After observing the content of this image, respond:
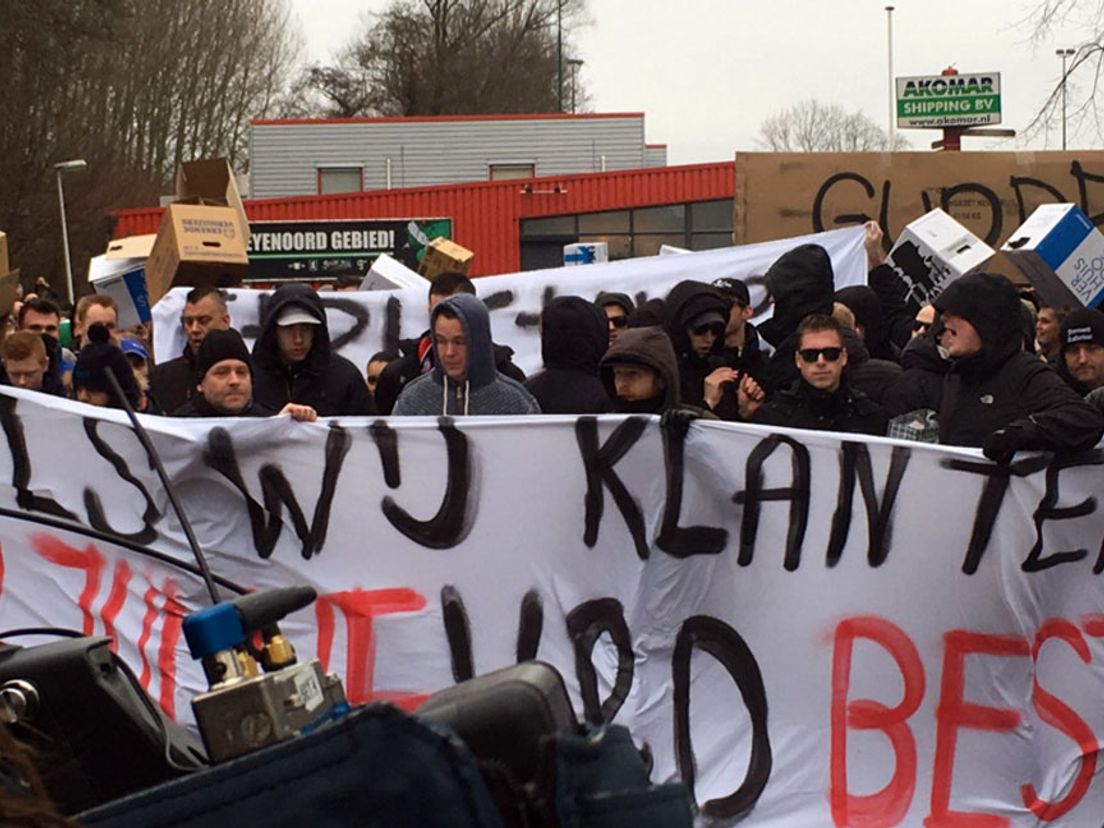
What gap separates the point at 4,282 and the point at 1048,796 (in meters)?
6.90

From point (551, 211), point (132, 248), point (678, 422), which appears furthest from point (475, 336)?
point (551, 211)

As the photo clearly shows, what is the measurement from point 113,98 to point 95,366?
57578 mm

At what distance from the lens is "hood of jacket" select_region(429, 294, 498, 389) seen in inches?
265

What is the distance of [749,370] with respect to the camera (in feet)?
24.9

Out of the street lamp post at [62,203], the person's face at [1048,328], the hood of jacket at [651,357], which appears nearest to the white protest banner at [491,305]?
the person's face at [1048,328]

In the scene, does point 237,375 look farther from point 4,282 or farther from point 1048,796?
point 4,282

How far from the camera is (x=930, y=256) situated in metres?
10.6

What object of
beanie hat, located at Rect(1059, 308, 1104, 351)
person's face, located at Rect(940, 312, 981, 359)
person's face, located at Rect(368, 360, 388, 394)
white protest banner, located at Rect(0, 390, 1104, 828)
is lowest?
white protest banner, located at Rect(0, 390, 1104, 828)

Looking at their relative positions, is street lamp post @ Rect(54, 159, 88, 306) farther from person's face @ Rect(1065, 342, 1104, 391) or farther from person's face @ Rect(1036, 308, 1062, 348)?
person's face @ Rect(1065, 342, 1104, 391)

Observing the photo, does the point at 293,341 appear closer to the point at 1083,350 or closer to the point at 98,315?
the point at 98,315

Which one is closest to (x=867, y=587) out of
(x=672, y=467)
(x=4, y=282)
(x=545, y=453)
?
(x=672, y=467)

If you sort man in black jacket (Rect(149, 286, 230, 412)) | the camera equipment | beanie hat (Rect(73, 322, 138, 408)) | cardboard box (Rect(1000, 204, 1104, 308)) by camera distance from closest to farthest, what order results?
the camera equipment < beanie hat (Rect(73, 322, 138, 408)) < man in black jacket (Rect(149, 286, 230, 412)) < cardboard box (Rect(1000, 204, 1104, 308))

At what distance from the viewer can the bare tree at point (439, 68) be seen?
6988 centimetres

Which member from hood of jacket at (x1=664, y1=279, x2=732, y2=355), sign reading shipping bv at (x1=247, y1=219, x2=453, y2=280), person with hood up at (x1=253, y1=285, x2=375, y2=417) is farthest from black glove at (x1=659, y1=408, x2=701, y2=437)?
sign reading shipping bv at (x1=247, y1=219, x2=453, y2=280)
